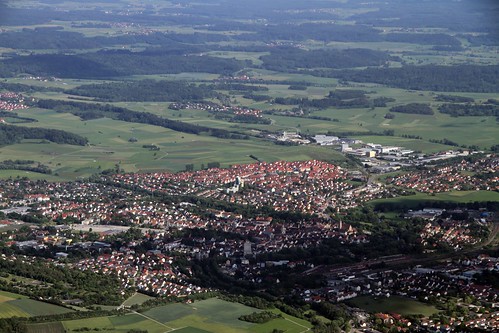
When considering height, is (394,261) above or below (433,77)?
above

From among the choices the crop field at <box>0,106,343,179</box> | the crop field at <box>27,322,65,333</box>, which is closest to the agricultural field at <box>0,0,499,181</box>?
the crop field at <box>0,106,343,179</box>

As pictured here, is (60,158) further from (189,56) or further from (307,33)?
(307,33)

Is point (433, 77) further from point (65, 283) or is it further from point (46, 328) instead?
point (46, 328)

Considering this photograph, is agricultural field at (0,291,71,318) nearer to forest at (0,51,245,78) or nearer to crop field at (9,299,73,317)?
crop field at (9,299,73,317)

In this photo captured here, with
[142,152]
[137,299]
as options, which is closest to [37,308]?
[137,299]

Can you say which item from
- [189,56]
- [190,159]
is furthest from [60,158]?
[189,56]

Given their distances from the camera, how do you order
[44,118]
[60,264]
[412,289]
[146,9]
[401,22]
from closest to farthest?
[412,289], [60,264], [44,118], [401,22], [146,9]
